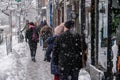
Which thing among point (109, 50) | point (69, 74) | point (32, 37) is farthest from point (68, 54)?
point (32, 37)

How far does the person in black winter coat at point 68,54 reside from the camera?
29.0 feet

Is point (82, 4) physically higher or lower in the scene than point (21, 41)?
higher

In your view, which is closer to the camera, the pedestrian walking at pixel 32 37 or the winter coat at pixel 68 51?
the winter coat at pixel 68 51

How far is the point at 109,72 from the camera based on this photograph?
11023 millimetres

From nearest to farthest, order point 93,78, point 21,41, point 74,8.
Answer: point 93,78, point 74,8, point 21,41

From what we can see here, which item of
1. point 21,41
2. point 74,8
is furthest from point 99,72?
point 21,41

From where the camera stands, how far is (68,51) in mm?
8859

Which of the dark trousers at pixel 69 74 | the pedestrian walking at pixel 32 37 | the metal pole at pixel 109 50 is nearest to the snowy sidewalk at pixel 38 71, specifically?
the pedestrian walking at pixel 32 37

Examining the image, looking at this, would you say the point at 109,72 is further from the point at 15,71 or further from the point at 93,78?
the point at 15,71

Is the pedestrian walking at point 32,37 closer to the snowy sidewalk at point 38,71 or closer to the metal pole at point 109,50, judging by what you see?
the snowy sidewalk at point 38,71

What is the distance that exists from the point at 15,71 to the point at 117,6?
7592mm

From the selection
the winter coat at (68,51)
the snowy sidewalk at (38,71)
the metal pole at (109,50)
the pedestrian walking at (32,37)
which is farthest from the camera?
the pedestrian walking at (32,37)

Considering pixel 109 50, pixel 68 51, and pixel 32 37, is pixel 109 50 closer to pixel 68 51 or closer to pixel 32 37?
pixel 68 51

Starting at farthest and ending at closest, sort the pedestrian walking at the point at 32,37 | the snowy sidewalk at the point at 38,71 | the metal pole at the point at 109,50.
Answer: the pedestrian walking at the point at 32,37
the snowy sidewalk at the point at 38,71
the metal pole at the point at 109,50
